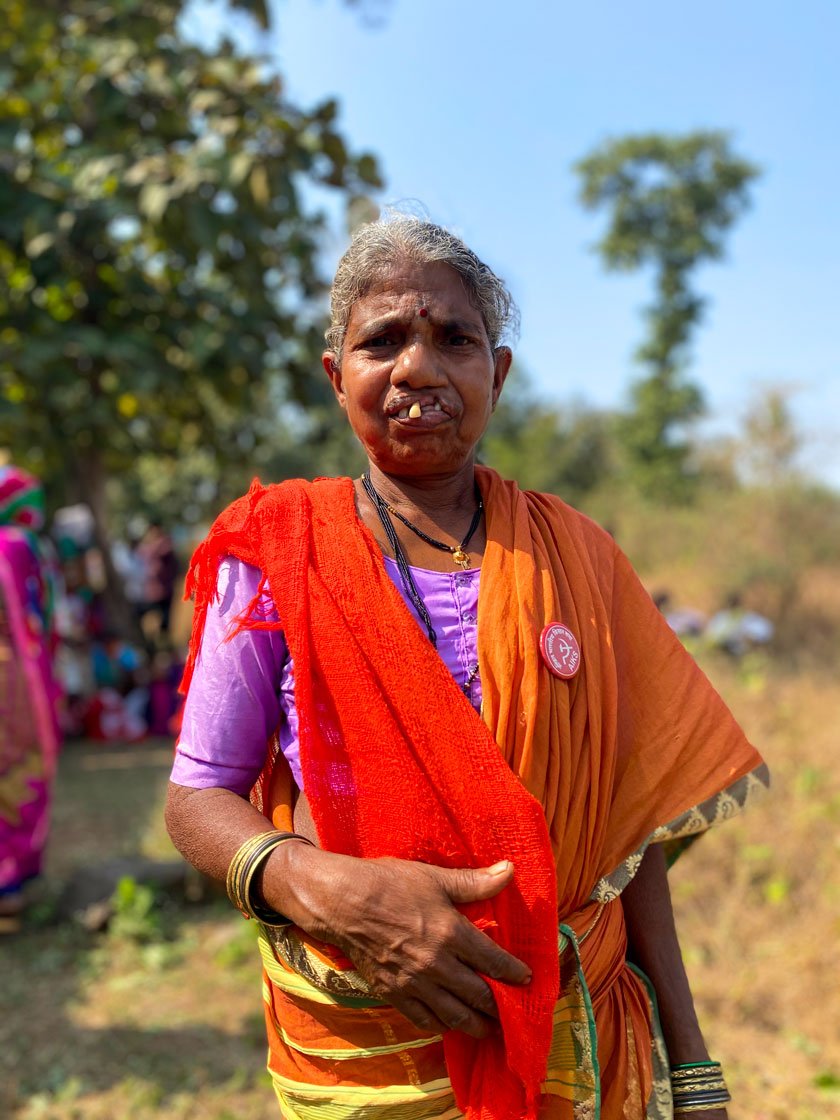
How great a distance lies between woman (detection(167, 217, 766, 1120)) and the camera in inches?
51.5

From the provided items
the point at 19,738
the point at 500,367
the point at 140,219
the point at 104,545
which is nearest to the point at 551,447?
the point at 104,545

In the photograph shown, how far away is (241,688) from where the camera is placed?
1399 millimetres

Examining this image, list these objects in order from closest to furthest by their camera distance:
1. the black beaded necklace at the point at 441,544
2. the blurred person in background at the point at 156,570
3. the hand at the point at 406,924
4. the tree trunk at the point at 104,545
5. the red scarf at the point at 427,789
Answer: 1. the hand at the point at 406,924
2. the red scarf at the point at 427,789
3. the black beaded necklace at the point at 441,544
4. the tree trunk at the point at 104,545
5. the blurred person in background at the point at 156,570

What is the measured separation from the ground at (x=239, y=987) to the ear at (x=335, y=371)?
7.95 feet

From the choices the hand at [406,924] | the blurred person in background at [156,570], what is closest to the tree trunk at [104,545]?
the blurred person in background at [156,570]

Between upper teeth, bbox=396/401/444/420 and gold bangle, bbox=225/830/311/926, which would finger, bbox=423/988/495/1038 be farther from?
upper teeth, bbox=396/401/444/420

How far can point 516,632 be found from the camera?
56.7 inches

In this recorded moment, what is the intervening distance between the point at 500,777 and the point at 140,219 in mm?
5968

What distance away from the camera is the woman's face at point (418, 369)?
4.85 feet

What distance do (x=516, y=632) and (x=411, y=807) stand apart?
0.31m

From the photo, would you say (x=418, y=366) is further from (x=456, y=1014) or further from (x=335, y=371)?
(x=456, y=1014)

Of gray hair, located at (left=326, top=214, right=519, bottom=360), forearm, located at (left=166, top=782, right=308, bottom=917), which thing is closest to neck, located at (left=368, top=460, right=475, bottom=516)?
gray hair, located at (left=326, top=214, right=519, bottom=360)

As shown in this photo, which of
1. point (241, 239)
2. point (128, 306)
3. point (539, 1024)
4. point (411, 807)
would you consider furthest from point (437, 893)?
point (128, 306)

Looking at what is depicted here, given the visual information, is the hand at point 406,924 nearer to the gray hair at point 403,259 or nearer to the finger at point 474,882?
the finger at point 474,882
